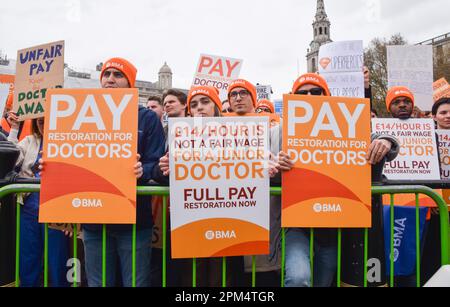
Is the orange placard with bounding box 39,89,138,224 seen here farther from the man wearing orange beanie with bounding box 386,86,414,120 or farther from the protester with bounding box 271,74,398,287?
the man wearing orange beanie with bounding box 386,86,414,120

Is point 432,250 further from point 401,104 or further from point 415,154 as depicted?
point 401,104

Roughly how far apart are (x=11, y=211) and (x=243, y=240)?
59.1 inches

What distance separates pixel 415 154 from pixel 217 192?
7.63ft

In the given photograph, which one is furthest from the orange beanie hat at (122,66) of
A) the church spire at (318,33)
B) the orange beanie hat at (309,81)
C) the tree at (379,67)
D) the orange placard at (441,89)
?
the church spire at (318,33)

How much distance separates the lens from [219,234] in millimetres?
2463

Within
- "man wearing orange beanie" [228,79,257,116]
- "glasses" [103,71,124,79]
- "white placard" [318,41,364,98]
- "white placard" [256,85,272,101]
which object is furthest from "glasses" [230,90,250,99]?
"white placard" [256,85,272,101]

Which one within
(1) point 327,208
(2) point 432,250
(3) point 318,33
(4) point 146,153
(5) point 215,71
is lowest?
(2) point 432,250

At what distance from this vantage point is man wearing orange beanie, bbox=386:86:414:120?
4.20m

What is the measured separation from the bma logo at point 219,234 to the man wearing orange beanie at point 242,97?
2227 millimetres

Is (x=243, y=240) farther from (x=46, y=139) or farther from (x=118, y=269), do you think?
(x=46, y=139)

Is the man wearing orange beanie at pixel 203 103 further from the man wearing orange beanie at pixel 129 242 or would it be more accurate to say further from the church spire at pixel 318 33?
the church spire at pixel 318 33

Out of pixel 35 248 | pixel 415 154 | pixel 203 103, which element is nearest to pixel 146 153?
pixel 203 103

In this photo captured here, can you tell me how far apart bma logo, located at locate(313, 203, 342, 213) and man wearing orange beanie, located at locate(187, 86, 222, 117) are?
1.46 m
